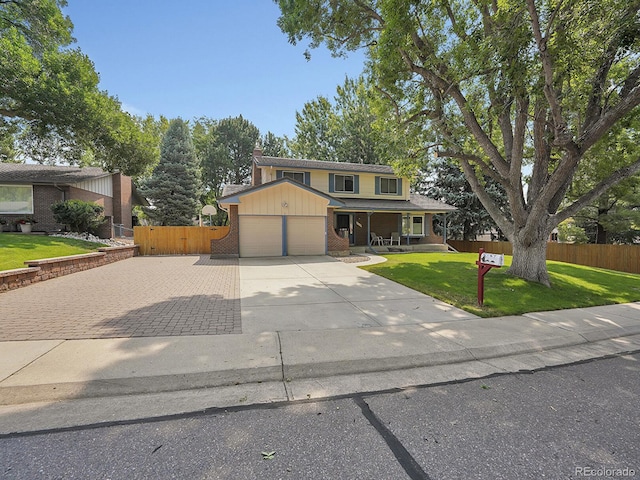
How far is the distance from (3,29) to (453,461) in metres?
24.9

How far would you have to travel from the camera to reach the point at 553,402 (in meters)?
3.05

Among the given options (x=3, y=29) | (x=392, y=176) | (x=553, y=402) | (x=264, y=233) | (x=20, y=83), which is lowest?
(x=553, y=402)

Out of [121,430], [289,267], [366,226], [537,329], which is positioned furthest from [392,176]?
[121,430]

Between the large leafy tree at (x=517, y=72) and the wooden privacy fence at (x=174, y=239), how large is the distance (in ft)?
38.7

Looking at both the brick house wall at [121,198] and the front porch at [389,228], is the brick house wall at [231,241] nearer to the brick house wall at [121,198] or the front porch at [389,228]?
the front porch at [389,228]

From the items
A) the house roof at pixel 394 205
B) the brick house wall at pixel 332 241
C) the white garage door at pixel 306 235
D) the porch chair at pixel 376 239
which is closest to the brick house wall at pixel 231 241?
the white garage door at pixel 306 235

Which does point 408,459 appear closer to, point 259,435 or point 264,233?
point 259,435

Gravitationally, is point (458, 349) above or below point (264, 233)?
below

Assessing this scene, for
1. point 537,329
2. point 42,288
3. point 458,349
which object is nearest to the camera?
point 458,349

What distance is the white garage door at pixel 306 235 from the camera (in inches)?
635

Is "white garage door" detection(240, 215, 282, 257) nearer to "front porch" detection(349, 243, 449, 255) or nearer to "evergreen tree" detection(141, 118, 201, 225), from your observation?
"front porch" detection(349, 243, 449, 255)

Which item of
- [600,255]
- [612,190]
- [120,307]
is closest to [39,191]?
[120,307]

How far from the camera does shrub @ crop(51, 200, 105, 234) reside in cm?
1475

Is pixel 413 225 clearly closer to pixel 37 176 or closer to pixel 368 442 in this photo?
pixel 368 442
